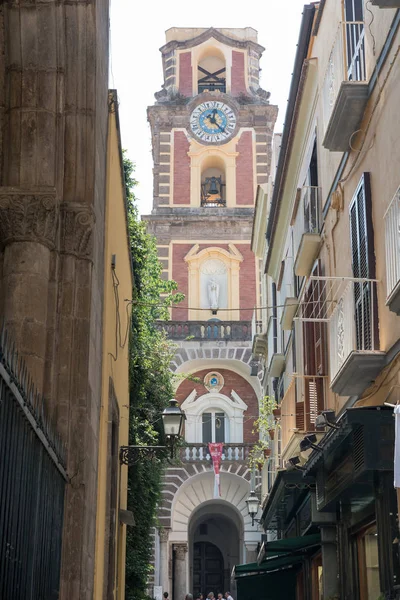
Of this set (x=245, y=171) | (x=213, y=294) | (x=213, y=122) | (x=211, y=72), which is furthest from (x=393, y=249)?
(x=211, y=72)

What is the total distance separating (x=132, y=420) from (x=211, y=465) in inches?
735

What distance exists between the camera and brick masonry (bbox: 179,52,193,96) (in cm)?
4597

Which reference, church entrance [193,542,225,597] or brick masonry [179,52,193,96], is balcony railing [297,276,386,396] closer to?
church entrance [193,542,225,597]

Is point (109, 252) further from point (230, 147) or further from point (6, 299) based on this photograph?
point (230, 147)

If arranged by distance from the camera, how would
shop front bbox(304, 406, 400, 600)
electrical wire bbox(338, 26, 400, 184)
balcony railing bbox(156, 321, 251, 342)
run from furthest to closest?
1. balcony railing bbox(156, 321, 251, 342)
2. electrical wire bbox(338, 26, 400, 184)
3. shop front bbox(304, 406, 400, 600)

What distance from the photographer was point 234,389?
41.7 m

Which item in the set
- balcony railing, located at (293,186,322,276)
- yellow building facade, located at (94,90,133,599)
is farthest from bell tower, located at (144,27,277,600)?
yellow building facade, located at (94,90,133,599)

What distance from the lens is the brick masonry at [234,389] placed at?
41.3 m

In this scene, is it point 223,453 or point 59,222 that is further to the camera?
point 223,453

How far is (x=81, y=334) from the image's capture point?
9.39 meters

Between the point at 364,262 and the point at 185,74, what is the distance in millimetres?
36216

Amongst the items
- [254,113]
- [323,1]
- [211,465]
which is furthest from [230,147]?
[323,1]

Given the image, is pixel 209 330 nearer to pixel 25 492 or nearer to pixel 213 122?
pixel 213 122

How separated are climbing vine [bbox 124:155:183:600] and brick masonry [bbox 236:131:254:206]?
64.6 feet
